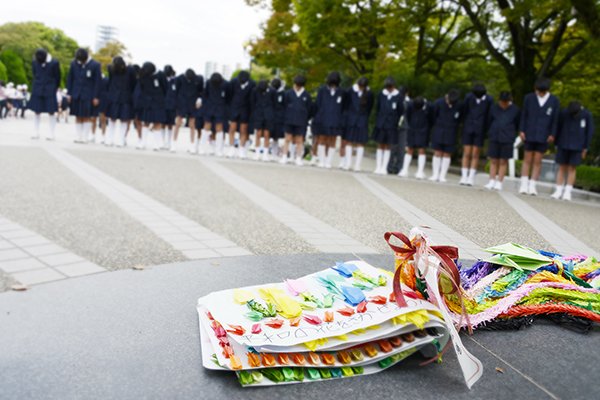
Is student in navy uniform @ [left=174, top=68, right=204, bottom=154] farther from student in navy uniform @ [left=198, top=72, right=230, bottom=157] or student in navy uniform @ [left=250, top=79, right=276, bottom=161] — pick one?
student in navy uniform @ [left=250, top=79, right=276, bottom=161]

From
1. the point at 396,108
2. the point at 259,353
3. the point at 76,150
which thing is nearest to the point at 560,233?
the point at 259,353

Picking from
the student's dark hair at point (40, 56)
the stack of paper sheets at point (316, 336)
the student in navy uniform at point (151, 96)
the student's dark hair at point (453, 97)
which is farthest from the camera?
the student in navy uniform at point (151, 96)

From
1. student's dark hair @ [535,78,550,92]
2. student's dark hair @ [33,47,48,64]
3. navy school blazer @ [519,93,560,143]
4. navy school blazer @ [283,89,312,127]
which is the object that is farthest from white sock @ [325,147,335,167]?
student's dark hair @ [33,47,48,64]

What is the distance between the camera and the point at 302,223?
176 inches

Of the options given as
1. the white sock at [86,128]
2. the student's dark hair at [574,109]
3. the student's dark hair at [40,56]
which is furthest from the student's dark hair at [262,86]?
the student's dark hair at [574,109]

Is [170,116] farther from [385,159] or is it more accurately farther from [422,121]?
[422,121]

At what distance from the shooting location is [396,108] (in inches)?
422

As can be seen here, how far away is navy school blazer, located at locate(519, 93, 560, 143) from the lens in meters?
8.76

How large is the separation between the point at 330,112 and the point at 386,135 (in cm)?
140

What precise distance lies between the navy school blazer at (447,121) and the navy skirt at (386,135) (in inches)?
36.7

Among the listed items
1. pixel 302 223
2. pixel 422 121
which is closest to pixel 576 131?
pixel 422 121

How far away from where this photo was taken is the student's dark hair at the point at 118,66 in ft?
38.8

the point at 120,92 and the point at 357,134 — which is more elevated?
the point at 120,92

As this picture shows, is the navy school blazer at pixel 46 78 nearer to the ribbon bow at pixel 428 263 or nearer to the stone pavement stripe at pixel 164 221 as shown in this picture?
the stone pavement stripe at pixel 164 221
